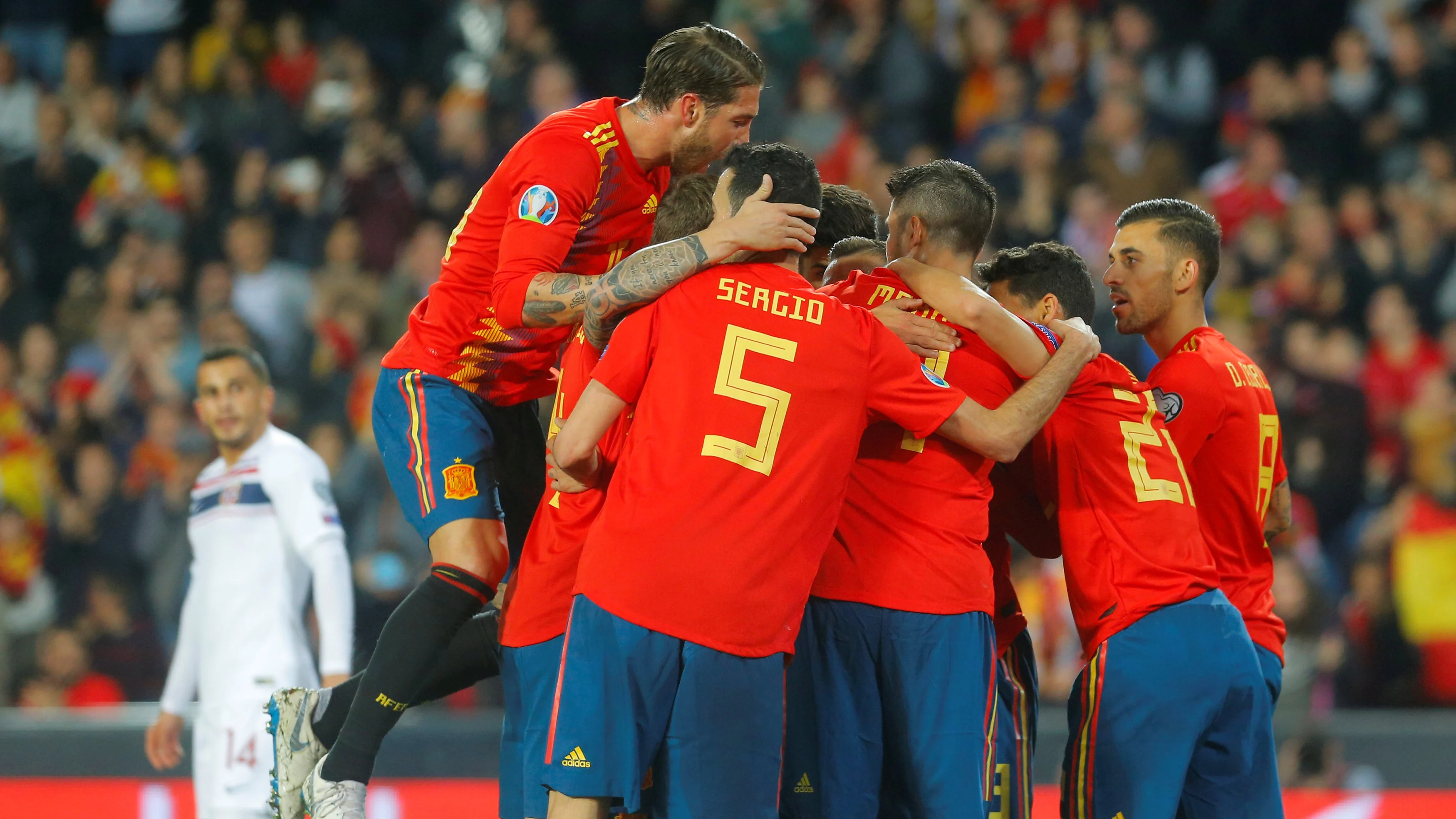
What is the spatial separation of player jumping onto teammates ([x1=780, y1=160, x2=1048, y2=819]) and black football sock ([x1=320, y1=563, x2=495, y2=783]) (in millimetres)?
1043

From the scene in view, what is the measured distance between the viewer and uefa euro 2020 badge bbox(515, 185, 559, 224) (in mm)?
4355

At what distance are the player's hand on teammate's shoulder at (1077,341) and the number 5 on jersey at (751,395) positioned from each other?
2.89 ft

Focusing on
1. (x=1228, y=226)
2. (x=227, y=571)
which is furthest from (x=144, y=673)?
(x=1228, y=226)

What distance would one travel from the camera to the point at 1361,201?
10086 mm

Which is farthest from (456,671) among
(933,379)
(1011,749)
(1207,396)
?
(1207,396)

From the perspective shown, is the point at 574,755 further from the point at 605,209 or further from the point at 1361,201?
the point at 1361,201

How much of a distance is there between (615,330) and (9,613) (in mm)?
7804

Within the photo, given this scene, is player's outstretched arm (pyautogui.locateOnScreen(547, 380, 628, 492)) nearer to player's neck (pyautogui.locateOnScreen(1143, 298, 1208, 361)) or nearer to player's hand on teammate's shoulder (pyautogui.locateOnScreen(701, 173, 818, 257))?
player's hand on teammate's shoulder (pyautogui.locateOnScreen(701, 173, 818, 257))

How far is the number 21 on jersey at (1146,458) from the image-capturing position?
172 inches

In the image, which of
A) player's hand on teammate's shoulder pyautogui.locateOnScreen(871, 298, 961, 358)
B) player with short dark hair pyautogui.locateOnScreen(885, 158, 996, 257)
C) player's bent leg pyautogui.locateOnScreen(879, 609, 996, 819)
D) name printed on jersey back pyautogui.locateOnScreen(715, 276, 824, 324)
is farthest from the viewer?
player with short dark hair pyautogui.locateOnScreen(885, 158, 996, 257)

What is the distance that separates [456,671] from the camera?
4.88 meters

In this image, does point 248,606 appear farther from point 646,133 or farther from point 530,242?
point 646,133

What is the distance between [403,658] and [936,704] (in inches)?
62.5

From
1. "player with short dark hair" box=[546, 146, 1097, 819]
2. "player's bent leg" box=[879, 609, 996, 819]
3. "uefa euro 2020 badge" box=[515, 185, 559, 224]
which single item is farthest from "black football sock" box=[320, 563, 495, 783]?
"player's bent leg" box=[879, 609, 996, 819]
